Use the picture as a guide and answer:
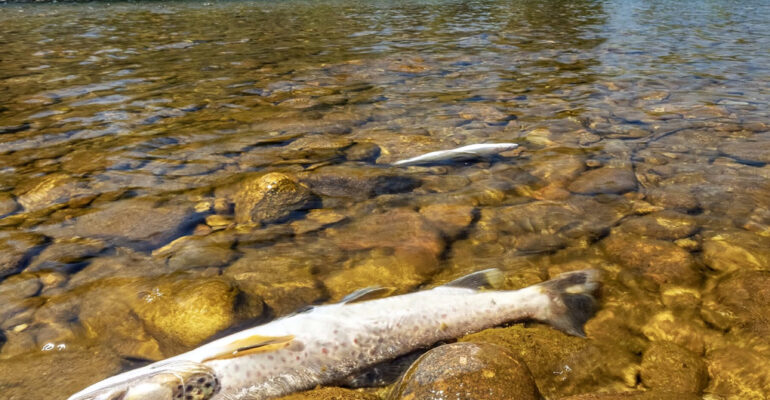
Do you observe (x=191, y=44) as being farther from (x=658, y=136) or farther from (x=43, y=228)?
(x=658, y=136)

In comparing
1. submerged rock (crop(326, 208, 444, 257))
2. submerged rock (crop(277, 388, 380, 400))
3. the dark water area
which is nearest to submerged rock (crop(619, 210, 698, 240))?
the dark water area

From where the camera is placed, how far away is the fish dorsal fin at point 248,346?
3010 millimetres

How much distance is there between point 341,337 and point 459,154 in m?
3.16

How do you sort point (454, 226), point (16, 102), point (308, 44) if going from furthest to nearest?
point (308, 44), point (16, 102), point (454, 226)

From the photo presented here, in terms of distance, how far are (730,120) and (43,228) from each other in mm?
8349

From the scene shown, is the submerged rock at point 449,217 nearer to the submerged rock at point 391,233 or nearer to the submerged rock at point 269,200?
the submerged rock at point 391,233

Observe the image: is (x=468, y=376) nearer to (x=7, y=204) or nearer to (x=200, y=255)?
(x=200, y=255)

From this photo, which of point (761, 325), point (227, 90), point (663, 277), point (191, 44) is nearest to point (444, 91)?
point (227, 90)

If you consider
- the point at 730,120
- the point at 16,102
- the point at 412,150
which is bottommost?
the point at 730,120

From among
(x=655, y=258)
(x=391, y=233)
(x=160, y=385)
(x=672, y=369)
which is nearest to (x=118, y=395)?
(x=160, y=385)

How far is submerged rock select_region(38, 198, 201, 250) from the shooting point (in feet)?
14.6

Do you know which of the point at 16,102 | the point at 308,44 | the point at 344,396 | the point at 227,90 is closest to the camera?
the point at 344,396

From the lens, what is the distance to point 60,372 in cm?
307

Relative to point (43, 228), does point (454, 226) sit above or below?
below
